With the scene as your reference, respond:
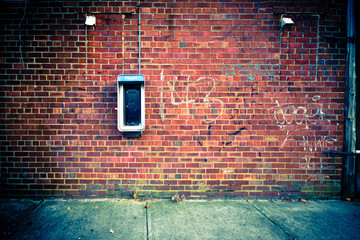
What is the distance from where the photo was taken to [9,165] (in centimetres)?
319

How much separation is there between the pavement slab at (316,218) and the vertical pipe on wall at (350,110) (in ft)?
1.14

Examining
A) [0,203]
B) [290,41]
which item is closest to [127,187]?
[0,203]

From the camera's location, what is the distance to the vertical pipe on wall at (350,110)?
320 cm

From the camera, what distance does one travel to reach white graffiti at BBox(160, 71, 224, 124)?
319 cm

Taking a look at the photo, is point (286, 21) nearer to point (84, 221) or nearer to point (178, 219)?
point (178, 219)

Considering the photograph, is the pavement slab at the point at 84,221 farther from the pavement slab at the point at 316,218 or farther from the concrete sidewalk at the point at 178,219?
the pavement slab at the point at 316,218

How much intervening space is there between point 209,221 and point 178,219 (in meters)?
0.42

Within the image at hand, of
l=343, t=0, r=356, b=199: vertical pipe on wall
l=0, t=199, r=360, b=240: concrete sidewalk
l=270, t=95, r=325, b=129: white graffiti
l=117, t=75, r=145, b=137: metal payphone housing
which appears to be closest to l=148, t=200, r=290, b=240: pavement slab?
l=0, t=199, r=360, b=240: concrete sidewalk

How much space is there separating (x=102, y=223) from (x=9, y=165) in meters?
1.99

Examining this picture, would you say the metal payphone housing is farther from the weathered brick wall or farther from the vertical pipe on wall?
the vertical pipe on wall

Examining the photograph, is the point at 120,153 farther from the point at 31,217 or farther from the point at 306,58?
the point at 306,58

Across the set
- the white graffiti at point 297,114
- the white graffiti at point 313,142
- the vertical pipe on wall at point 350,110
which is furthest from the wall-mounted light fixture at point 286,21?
the white graffiti at point 313,142

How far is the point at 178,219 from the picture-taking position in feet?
8.65

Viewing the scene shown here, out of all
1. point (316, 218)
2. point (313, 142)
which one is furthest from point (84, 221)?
point (313, 142)
